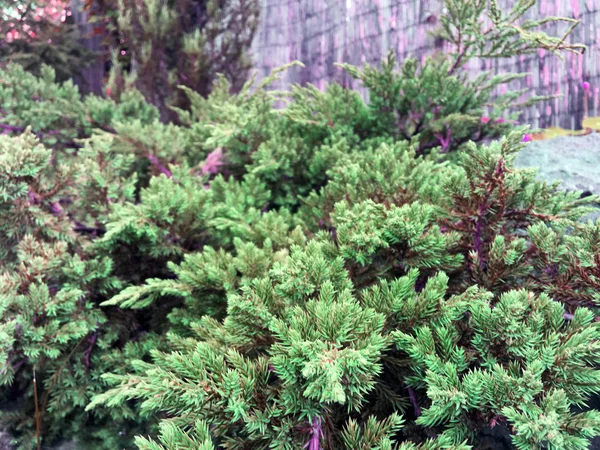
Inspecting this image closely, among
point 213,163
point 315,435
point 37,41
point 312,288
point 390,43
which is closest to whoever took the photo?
point 315,435

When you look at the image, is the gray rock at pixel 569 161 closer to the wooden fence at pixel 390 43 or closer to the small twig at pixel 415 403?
the wooden fence at pixel 390 43

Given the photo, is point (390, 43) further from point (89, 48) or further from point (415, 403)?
point (89, 48)

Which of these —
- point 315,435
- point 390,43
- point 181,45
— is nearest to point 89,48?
point 181,45

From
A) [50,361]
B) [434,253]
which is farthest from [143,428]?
[434,253]

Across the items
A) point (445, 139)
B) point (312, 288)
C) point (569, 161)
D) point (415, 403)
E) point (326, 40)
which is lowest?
point (415, 403)

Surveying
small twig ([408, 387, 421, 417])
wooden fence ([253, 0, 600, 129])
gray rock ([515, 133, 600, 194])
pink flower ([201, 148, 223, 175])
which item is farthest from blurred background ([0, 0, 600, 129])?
small twig ([408, 387, 421, 417])

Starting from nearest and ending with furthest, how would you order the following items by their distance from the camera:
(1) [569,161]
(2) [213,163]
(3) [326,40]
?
(1) [569,161] → (2) [213,163] → (3) [326,40]

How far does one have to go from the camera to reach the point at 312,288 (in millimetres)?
1340

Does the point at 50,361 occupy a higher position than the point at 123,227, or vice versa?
the point at 123,227

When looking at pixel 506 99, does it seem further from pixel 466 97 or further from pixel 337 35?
pixel 337 35

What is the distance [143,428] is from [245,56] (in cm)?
352

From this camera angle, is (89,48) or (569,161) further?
(89,48)

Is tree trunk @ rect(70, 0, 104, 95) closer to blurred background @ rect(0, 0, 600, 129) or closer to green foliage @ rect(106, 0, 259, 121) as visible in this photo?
blurred background @ rect(0, 0, 600, 129)

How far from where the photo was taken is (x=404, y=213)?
148 centimetres
